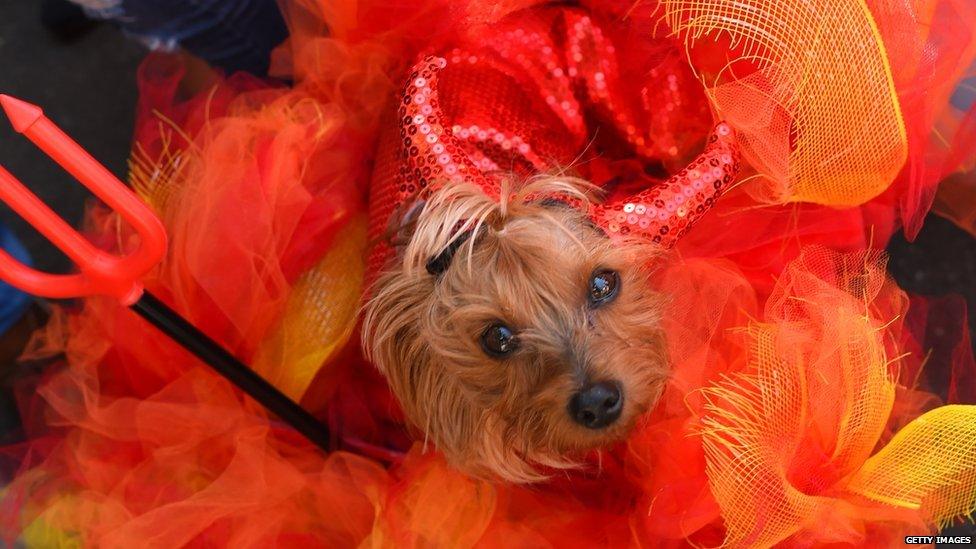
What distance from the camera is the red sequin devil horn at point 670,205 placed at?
3.20ft

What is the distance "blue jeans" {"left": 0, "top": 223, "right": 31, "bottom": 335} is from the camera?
144 cm

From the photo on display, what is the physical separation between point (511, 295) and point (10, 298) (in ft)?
3.45

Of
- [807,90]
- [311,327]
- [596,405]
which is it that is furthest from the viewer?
[311,327]

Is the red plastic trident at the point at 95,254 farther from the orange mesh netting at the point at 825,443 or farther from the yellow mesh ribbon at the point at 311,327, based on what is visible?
the orange mesh netting at the point at 825,443

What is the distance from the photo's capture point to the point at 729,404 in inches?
38.6

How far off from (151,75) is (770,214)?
45.2 inches

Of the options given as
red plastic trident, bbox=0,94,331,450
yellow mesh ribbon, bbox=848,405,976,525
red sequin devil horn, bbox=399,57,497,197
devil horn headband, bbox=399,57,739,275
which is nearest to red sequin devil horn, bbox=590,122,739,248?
devil horn headband, bbox=399,57,739,275

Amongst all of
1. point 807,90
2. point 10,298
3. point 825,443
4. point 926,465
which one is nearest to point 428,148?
point 807,90

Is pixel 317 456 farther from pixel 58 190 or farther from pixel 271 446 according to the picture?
pixel 58 190

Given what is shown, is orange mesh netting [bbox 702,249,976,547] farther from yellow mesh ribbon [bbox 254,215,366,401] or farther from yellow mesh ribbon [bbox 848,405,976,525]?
yellow mesh ribbon [bbox 254,215,366,401]

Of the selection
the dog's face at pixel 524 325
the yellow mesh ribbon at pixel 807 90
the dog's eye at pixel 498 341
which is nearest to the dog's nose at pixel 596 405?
the dog's face at pixel 524 325

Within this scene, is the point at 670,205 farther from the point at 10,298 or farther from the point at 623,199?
the point at 10,298

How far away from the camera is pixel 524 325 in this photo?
3.15 ft

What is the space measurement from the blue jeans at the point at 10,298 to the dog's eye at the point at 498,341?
1.00 meters
